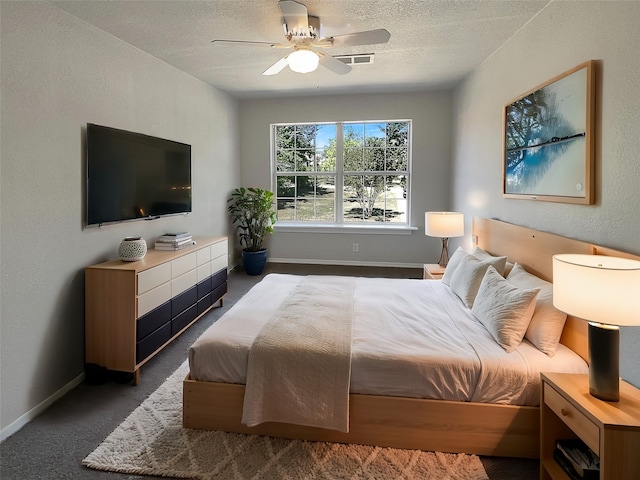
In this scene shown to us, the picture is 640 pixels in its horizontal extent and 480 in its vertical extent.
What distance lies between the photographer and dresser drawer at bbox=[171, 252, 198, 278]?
2.90 metres

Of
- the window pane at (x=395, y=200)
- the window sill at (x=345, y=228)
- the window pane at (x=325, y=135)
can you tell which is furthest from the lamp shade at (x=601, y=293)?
the window pane at (x=325, y=135)

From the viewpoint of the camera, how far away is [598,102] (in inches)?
75.7

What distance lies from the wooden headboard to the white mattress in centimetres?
11

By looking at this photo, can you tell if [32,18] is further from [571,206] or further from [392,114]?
[392,114]

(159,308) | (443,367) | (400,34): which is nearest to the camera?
(443,367)

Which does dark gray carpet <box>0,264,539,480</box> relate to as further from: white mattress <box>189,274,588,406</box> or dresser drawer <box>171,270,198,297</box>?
dresser drawer <box>171,270,198,297</box>

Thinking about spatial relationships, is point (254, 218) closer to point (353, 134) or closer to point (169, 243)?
point (353, 134)

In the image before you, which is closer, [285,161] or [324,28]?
[324,28]

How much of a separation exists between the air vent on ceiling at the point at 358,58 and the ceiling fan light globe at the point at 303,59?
0.81m

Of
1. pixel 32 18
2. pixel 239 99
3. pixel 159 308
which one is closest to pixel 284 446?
pixel 159 308

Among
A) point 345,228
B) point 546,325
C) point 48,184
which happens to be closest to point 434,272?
point 546,325

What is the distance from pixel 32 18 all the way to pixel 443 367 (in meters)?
2.99

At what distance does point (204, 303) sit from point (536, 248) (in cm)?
282

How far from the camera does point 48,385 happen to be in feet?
7.33
